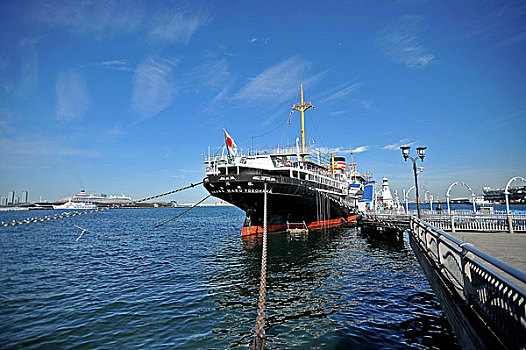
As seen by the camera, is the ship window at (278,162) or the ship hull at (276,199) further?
the ship window at (278,162)

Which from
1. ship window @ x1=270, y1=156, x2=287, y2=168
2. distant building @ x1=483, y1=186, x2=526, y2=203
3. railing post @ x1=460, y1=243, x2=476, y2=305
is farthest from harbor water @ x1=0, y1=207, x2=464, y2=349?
distant building @ x1=483, y1=186, x2=526, y2=203

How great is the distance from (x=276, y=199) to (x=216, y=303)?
56.7 ft

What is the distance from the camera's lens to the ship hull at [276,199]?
2556 centimetres

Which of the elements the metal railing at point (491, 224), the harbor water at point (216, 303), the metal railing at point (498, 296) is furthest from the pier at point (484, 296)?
the metal railing at point (491, 224)

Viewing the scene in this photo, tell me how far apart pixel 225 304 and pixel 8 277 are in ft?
42.9

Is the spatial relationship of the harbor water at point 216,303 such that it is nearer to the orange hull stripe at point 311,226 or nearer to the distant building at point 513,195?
the orange hull stripe at point 311,226

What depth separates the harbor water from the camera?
7.69m

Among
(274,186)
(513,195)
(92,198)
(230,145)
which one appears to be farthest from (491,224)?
(92,198)

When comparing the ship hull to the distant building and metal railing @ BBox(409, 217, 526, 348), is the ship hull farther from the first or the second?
the distant building

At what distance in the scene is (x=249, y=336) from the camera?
310 inches

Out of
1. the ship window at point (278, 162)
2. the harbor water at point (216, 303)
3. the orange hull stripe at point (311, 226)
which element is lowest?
the harbor water at point (216, 303)

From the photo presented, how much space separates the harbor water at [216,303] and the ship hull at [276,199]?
8.10 meters

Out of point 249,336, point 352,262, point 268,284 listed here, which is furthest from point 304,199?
point 249,336

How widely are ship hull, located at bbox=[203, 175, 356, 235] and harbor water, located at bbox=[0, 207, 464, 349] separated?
8096 mm
